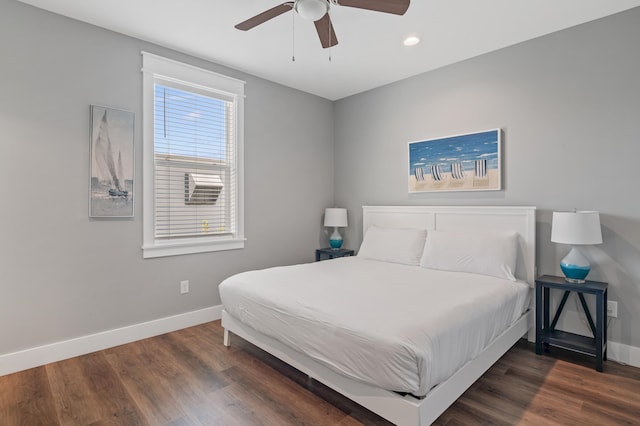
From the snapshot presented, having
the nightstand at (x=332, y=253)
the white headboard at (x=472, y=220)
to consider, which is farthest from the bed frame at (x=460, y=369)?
the nightstand at (x=332, y=253)

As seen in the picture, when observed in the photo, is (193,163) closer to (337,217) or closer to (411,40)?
(337,217)

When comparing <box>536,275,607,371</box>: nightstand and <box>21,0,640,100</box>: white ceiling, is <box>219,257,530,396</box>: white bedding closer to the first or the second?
<box>536,275,607,371</box>: nightstand

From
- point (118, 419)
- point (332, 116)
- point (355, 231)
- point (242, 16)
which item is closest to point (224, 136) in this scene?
point (242, 16)

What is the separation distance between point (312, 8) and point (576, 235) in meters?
2.51

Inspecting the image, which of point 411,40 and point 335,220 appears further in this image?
point 335,220

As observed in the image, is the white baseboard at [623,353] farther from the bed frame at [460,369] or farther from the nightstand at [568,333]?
the bed frame at [460,369]

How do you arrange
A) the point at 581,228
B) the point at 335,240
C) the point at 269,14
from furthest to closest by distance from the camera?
Answer: 1. the point at 335,240
2. the point at 581,228
3. the point at 269,14

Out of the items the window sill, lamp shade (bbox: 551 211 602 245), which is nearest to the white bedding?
lamp shade (bbox: 551 211 602 245)

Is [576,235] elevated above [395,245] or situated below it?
above

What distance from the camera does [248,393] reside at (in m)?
2.20

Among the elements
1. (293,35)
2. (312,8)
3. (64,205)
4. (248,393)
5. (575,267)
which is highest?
(293,35)

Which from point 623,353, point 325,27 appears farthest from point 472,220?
point 325,27

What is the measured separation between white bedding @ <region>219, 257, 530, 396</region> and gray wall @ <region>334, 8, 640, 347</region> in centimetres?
70

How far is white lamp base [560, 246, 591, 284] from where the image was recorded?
2.62m
